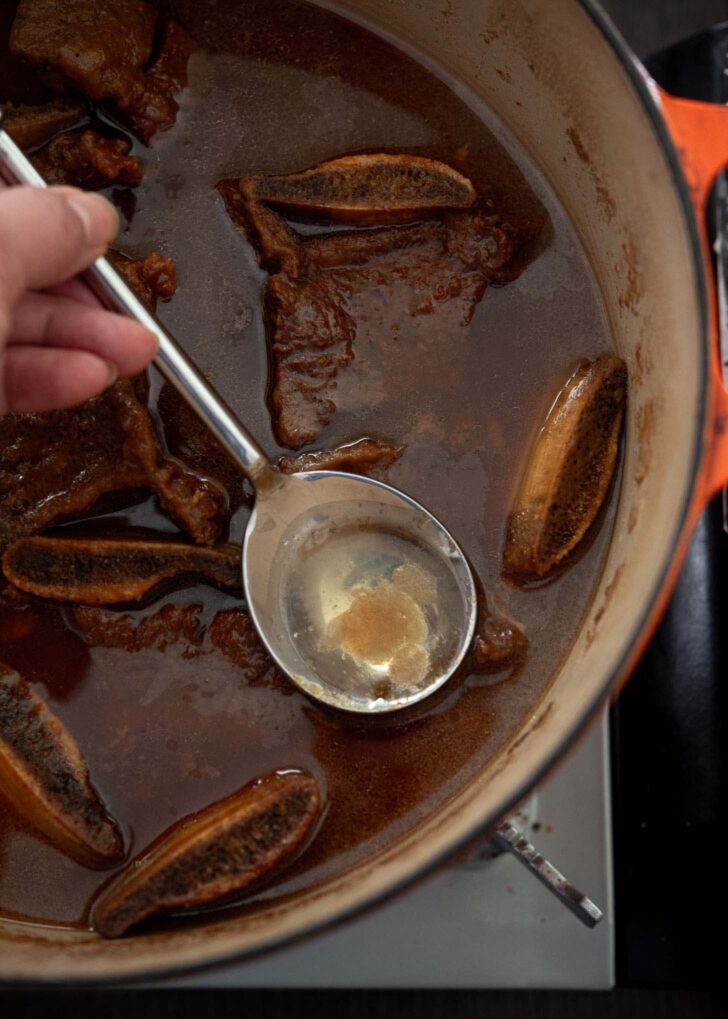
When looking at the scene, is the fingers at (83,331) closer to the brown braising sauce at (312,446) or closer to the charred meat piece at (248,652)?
the brown braising sauce at (312,446)

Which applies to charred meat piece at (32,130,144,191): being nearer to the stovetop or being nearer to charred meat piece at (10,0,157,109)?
charred meat piece at (10,0,157,109)

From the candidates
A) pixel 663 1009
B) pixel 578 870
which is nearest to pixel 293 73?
pixel 578 870

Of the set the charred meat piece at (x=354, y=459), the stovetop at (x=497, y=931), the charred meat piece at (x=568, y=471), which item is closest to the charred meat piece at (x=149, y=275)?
the charred meat piece at (x=354, y=459)

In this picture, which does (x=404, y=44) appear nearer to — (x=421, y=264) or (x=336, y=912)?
(x=421, y=264)

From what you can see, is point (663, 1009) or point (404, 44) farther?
point (663, 1009)

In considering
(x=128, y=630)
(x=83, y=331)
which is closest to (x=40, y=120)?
(x=83, y=331)
